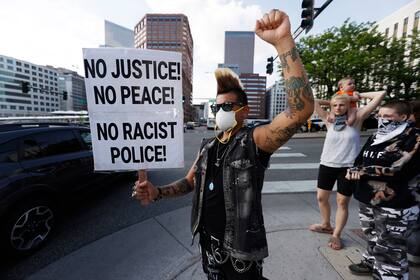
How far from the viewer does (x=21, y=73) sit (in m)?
102

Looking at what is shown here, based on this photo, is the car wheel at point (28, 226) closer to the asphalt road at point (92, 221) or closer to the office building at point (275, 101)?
the asphalt road at point (92, 221)

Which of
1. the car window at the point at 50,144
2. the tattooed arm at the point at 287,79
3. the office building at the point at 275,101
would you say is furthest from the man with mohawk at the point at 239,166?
the office building at the point at 275,101

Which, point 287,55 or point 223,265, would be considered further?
point 223,265

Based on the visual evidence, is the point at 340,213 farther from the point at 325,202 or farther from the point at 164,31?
the point at 164,31

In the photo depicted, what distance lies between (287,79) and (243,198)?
734 mm

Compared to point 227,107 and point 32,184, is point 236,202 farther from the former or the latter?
point 32,184

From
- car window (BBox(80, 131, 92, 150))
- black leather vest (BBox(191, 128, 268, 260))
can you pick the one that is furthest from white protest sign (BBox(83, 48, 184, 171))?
car window (BBox(80, 131, 92, 150))

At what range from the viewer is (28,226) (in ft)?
9.97

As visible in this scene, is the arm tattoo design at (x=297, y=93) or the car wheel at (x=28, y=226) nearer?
the arm tattoo design at (x=297, y=93)

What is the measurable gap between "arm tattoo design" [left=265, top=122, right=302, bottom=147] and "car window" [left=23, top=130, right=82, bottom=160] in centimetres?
364

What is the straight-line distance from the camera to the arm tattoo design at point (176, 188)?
5.93ft

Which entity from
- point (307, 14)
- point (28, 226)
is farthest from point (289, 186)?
point (307, 14)

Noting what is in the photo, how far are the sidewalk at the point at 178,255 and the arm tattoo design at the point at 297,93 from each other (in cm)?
203

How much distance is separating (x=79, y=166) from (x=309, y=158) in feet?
25.4
